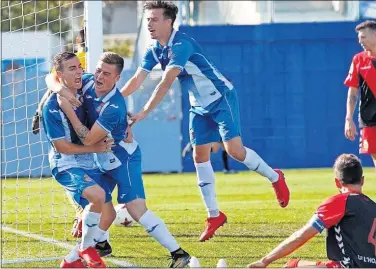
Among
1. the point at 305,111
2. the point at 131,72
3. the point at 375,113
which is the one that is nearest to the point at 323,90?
the point at 305,111

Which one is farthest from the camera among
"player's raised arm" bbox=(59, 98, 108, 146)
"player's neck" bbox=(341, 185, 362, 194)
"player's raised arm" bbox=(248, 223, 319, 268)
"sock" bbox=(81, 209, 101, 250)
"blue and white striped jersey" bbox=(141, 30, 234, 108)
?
"blue and white striped jersey" bbox=(141, 30, 234, 108)

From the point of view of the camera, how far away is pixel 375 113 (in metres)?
9.91

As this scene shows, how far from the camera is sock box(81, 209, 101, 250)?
776cm

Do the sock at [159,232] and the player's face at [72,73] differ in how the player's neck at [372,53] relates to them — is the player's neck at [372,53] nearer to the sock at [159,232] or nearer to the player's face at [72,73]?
the sock at [159,232]

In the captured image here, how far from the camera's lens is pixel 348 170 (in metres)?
6.29

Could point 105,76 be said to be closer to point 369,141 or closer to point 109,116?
point 109,116

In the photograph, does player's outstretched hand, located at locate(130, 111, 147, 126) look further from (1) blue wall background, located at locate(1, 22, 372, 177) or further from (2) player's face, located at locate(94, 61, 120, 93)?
(1) blue wall background, located at locate(1, 22, 372, 177)

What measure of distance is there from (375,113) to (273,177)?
119cm

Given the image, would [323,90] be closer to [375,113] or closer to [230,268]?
[375,113]

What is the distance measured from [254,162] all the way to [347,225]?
3.46 meters

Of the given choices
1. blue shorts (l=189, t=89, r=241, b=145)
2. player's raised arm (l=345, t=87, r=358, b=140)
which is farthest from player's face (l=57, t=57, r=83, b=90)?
player's raised arm (l=345, t=87, r=358, b=140)

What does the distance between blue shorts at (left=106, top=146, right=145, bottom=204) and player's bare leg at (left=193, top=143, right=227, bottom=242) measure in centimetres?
169

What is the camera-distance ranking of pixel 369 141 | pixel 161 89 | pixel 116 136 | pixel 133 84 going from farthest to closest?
pixel 369 141 → pixel 133 84 → pixel 161 89 → pixel 116 136

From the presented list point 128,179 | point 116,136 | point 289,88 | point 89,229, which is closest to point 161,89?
point 116,136
